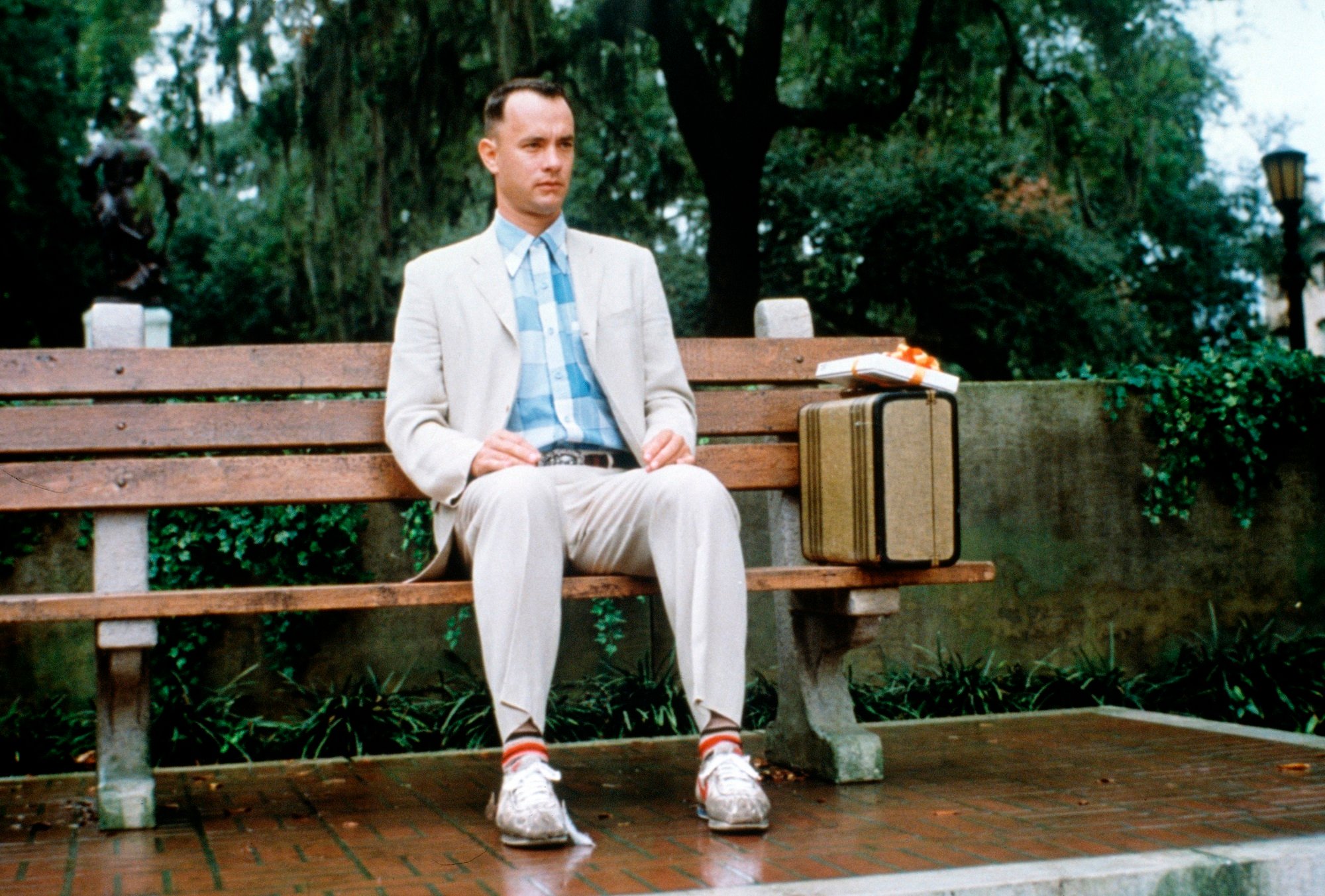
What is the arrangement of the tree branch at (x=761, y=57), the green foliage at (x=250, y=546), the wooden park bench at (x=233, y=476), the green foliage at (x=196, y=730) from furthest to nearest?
the tree branch at (x=761, y=57)
the green foliage at (x=250, y=546)
the green foliage at (x=196, y=730)
the wooden park bench at (x=233, y=476)

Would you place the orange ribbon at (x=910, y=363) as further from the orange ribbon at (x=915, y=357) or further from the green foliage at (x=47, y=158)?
the green foliage at (x=47, y=158)

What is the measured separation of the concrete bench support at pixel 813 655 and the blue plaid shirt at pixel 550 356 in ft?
2.21

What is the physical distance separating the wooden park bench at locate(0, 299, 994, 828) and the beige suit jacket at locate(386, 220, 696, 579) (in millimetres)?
235

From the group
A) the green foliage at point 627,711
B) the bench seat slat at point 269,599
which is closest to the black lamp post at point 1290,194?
the green foliage at point 627,711

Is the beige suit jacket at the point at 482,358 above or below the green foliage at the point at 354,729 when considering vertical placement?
above

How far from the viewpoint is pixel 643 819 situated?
10.3 feet

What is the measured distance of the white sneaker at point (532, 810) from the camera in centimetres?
278

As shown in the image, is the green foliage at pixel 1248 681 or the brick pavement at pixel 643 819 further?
the green foliage at pixel 1248 681

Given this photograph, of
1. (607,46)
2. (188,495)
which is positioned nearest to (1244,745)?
(188,495)

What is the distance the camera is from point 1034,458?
18.3ft

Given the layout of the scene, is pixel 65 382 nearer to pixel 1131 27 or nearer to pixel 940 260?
pixel 1131 27

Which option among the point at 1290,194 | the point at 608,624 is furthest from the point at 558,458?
the point at 1290,194

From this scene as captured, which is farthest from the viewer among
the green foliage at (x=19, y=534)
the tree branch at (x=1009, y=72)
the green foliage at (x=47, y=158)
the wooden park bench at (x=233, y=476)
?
the green foliage at (x=47, y=158)

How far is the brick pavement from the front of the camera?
2604mm
